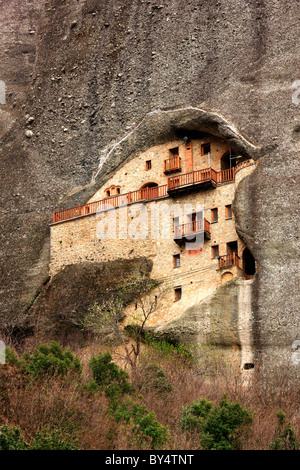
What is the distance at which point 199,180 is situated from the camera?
45844 millimetres

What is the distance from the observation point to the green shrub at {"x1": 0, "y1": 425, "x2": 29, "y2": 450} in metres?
25.9

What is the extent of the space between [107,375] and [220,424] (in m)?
5.74

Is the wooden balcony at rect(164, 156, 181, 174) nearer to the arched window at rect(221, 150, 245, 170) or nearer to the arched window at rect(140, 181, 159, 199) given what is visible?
the arched window at rect(140, 181, 159, 199)

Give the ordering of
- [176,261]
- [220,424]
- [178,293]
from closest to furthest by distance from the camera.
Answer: [220,424]
[178,293]
[176,261]

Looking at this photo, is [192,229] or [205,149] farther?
[205,149]

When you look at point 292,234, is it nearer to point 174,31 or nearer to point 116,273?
point 116,273

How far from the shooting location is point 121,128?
51.0 m

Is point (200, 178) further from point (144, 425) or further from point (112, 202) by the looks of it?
point (144, 425)

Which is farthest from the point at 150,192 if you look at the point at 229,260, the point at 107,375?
the point at 107,375

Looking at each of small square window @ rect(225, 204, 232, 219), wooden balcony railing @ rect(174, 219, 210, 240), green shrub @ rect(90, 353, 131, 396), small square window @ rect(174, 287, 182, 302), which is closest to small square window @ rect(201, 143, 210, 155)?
small square window @ rect(225, 204, 232, 219)

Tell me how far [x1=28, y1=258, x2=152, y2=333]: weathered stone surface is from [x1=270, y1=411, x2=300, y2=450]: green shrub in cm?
1367

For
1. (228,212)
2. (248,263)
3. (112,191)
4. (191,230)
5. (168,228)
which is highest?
(112,191)
